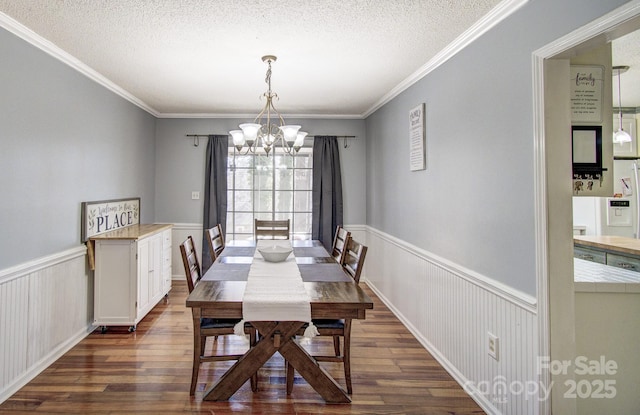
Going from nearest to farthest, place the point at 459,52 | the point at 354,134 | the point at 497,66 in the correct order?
1. the point at 497,66
2. the point at 459,52
3. the point at 354,134

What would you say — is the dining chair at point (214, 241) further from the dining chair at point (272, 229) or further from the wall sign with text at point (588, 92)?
the wall sign with text at point (588, 92)

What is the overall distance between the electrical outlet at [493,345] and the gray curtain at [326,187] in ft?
9.80

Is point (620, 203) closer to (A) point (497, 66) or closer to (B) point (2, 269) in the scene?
(A) point (497, 66)

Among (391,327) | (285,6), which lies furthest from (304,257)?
(285,6)

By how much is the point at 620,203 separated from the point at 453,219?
8.90ft

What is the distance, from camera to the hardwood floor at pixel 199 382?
206 centimetres

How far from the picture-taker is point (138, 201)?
4.28 metres

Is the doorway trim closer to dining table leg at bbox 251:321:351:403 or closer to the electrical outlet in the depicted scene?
the electrical outlet

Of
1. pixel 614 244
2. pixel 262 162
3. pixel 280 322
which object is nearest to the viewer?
pixel 280 322

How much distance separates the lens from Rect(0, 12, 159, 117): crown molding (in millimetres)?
2199

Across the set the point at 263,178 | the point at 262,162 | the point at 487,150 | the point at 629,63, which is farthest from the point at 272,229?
the point at 629,63

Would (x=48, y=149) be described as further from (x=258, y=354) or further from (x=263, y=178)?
(x=263, y=178)

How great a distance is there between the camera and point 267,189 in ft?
16.3

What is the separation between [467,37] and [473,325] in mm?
1940
